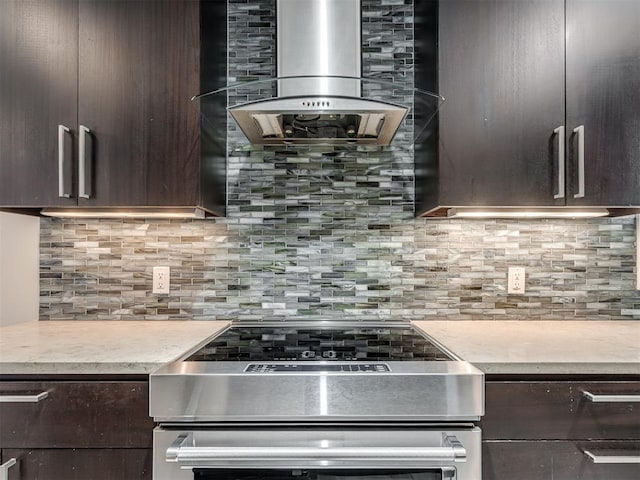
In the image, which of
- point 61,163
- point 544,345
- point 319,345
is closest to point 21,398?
point 61,163

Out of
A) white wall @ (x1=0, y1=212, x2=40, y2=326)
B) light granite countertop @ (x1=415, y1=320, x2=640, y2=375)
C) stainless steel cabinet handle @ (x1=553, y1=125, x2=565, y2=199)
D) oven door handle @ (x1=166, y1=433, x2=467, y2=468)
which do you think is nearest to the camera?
oven door handle @ (x1=166, y1=433, x2=467, y2=468)

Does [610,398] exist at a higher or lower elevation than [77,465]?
higher

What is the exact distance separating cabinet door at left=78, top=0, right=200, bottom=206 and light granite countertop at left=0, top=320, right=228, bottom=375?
1.38ft

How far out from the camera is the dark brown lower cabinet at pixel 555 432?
3.63 ft

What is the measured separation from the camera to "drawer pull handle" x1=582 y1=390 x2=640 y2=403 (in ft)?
3.59

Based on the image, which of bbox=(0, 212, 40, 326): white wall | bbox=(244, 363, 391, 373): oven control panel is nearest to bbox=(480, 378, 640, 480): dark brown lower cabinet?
bbox=(244, 363, 391, 373): oven control panel

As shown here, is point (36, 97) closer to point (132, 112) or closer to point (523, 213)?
point (132, 112)

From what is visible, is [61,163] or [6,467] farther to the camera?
[61,163]

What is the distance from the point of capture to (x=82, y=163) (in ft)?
4.52

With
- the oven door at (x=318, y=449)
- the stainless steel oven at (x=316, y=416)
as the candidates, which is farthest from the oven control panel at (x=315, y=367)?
the oven door at (x=318, y=449)

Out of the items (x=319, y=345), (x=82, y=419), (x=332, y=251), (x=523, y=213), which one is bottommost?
(x=82, y=419)

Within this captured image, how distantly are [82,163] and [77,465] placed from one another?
0.84 metres

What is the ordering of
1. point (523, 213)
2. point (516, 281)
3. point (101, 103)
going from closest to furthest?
1. point (101, 103)
2. point (523, 213)
3. point (516, 281)

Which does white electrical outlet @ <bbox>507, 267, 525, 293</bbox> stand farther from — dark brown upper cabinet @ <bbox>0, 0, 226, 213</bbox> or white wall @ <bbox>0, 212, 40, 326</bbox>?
white wall @ <bbox>0, 212, 40, 326</bbox>
